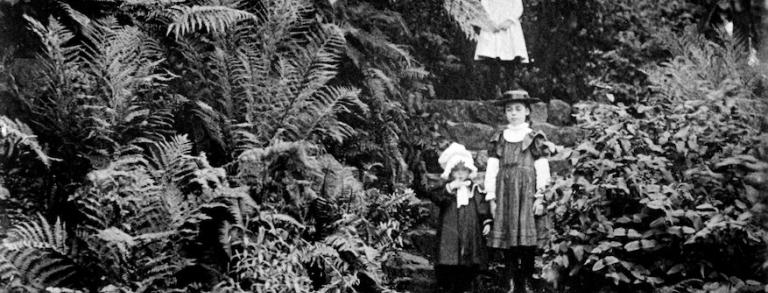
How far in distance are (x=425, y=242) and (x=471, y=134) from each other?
1711mm

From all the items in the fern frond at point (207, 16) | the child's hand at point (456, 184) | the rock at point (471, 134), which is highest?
the rock at point (471, 134)

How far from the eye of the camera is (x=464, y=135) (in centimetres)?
812

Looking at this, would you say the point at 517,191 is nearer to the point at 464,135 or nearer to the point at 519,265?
the point at 519,265

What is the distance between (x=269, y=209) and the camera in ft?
13.4

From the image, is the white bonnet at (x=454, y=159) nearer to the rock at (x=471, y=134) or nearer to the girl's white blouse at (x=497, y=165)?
the girl's white blouse at (x=497, y=165)

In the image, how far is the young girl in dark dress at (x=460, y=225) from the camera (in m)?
6.18

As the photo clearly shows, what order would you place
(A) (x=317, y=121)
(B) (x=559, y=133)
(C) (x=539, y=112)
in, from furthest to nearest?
(C) (x=539, y=112)
(B) (x=559, y=133)
(A) (x=317, y=121)

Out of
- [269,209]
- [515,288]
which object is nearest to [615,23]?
[515,288]

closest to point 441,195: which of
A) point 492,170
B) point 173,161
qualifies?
point 492,170

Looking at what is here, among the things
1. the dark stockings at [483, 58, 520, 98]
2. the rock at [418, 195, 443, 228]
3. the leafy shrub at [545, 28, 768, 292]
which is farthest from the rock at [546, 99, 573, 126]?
the leafy shrub at [545, 28, 768, 292]

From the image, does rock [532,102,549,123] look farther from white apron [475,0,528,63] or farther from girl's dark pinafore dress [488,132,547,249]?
girl's dark pinafore dress [488,132,547,249]

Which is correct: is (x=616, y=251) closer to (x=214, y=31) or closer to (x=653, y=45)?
(x=214, y=31)

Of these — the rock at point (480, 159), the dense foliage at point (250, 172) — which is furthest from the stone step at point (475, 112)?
the dense foliage at point (250, 172)

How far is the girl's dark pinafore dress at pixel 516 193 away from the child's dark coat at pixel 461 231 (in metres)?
0.13
